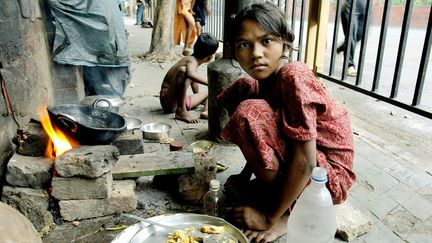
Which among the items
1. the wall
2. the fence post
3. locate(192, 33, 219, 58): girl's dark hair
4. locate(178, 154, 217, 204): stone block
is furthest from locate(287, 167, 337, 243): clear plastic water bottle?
locate(192, 33, 219, 58): girl's dark hair

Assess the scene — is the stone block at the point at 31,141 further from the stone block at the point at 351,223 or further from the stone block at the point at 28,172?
the stone block at the point at 351,223

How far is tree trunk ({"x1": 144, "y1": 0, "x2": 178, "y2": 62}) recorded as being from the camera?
7754 mm

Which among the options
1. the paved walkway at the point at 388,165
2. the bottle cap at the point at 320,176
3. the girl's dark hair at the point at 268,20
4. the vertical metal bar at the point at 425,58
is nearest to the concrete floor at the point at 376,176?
the paved walkway at the point at 388,165

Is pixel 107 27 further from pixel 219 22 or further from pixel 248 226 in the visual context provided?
pixel 219 22

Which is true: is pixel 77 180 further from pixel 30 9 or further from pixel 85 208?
pixel 30 9

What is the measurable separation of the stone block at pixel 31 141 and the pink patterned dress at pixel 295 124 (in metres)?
1.19

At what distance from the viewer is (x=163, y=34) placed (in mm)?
7797

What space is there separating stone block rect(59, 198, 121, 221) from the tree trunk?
6043 mm

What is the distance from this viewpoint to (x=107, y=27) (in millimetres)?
3479

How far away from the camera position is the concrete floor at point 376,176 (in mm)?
2064

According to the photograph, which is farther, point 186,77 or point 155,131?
point 186,77

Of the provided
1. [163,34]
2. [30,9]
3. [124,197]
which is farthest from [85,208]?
[163,34]

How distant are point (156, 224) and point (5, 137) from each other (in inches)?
47.7

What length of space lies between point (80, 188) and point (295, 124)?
1.35 meters
